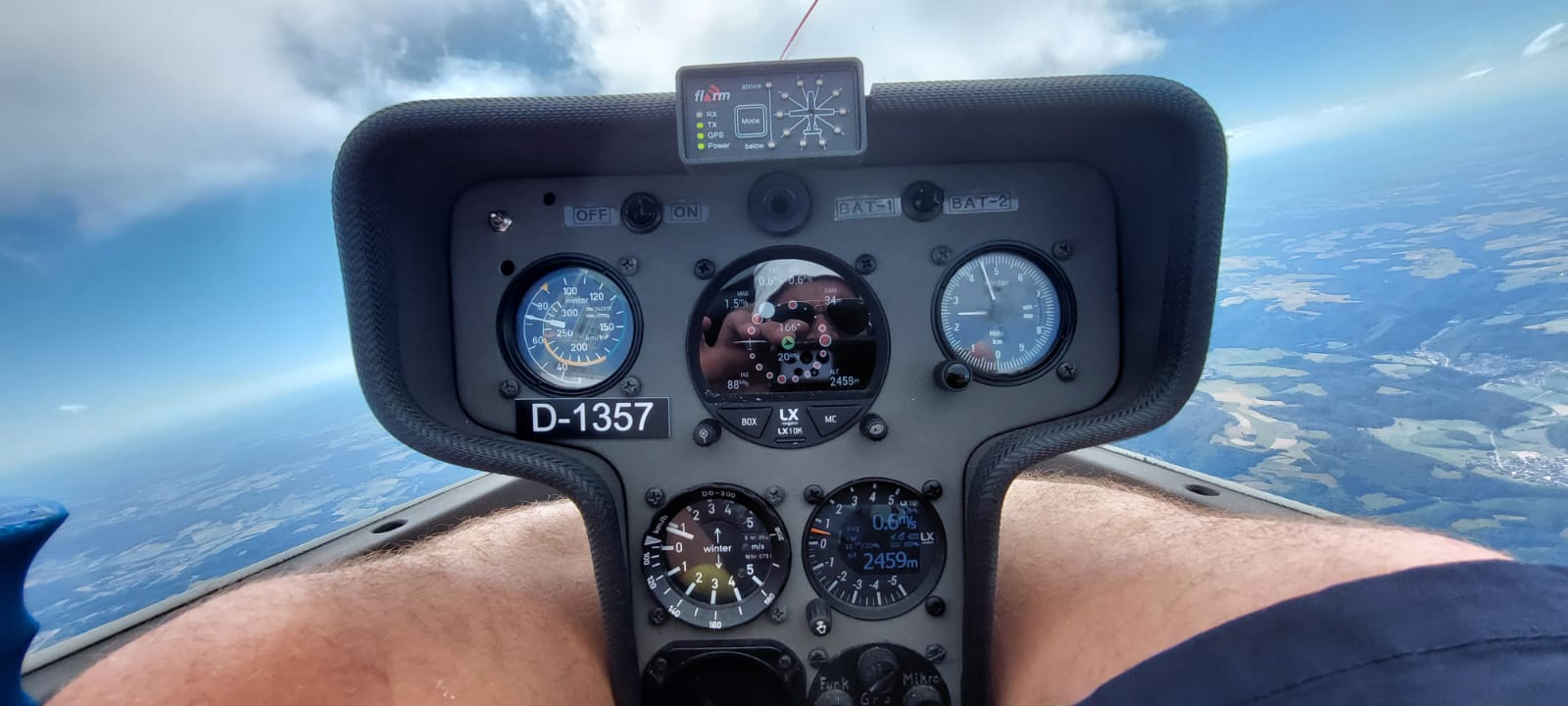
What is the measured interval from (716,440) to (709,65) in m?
0.83

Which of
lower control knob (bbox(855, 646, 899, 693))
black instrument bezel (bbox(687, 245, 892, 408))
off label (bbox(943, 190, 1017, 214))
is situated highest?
off label (bbox(943, 190, 1017, 214))

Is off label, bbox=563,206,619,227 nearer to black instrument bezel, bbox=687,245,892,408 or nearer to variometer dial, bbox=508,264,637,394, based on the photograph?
variometer dial, bbox=508,264,637,394

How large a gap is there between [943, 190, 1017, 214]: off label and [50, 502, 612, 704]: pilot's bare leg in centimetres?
133

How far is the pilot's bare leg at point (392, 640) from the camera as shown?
4.08 ft

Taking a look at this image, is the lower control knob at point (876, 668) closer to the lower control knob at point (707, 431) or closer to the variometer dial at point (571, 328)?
the lower control knob at point (707, 431)

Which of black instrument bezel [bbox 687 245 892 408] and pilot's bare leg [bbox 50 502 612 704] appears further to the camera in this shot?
black instrument bezel [bbox 687 245 892 408]

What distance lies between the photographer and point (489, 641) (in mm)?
1590

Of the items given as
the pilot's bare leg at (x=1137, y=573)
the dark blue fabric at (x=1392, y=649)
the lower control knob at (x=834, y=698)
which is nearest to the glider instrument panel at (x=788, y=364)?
the lower control knob at (x=834, y=698)

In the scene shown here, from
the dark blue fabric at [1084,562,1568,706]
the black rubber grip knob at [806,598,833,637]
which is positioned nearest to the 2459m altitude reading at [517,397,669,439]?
the black rubber grip knob at [806,598,833,637]

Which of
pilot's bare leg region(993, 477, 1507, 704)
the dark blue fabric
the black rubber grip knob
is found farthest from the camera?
the black rubber grip knob

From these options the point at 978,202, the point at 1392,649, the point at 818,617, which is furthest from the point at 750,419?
the point at 1392,649

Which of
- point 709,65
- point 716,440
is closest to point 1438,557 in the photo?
point 716,440

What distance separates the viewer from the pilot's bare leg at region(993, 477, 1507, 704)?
48.8 inches

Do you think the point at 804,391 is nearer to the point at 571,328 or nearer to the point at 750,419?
the point at 750,419
